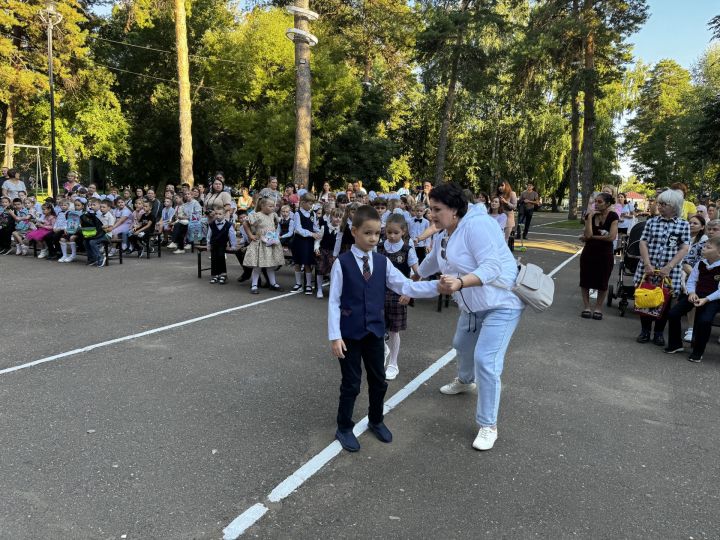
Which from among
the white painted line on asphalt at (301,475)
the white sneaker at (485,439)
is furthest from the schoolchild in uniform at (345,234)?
the white sneaker at (485,439)

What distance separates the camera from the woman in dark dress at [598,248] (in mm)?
7824

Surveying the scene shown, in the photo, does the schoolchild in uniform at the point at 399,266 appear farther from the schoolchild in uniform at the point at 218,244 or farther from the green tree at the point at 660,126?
the green tree at the point at 660,126

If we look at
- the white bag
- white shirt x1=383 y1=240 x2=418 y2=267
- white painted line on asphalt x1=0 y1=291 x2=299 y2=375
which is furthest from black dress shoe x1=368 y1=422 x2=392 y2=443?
white painted line on asphalt x1=0 y1=291 x2=299 y2=375

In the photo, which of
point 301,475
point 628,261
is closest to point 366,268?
point 301,475

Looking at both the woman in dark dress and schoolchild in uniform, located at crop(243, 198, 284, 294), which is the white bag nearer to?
the woman in dark dress

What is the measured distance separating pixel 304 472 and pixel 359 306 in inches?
46.9

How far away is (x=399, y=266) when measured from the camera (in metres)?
6.96

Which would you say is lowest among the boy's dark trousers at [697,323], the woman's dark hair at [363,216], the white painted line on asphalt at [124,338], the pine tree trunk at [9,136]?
the white painted line on asphalt at [124,338]

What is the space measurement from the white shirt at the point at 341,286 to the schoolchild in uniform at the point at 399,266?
0.21 meters

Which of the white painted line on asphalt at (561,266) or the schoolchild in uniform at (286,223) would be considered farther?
the white painted line on asphalt at (561,266)

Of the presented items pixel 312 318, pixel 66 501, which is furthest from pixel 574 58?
pixel 66 501

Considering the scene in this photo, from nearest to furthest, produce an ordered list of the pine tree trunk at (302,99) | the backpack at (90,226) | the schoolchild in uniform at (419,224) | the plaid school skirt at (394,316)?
the plaid school skirt at (394,316) → the schoolchild in uniform at (419,224) → the backpack at (90,226) → the pine tree trunk at (302,99)

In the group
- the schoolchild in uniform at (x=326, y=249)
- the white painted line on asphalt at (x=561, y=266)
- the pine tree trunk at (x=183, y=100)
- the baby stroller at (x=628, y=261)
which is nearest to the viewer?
the baby stroller at (x=628, y=261)

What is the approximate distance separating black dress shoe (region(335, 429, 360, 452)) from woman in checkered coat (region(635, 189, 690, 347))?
16.3 ft
